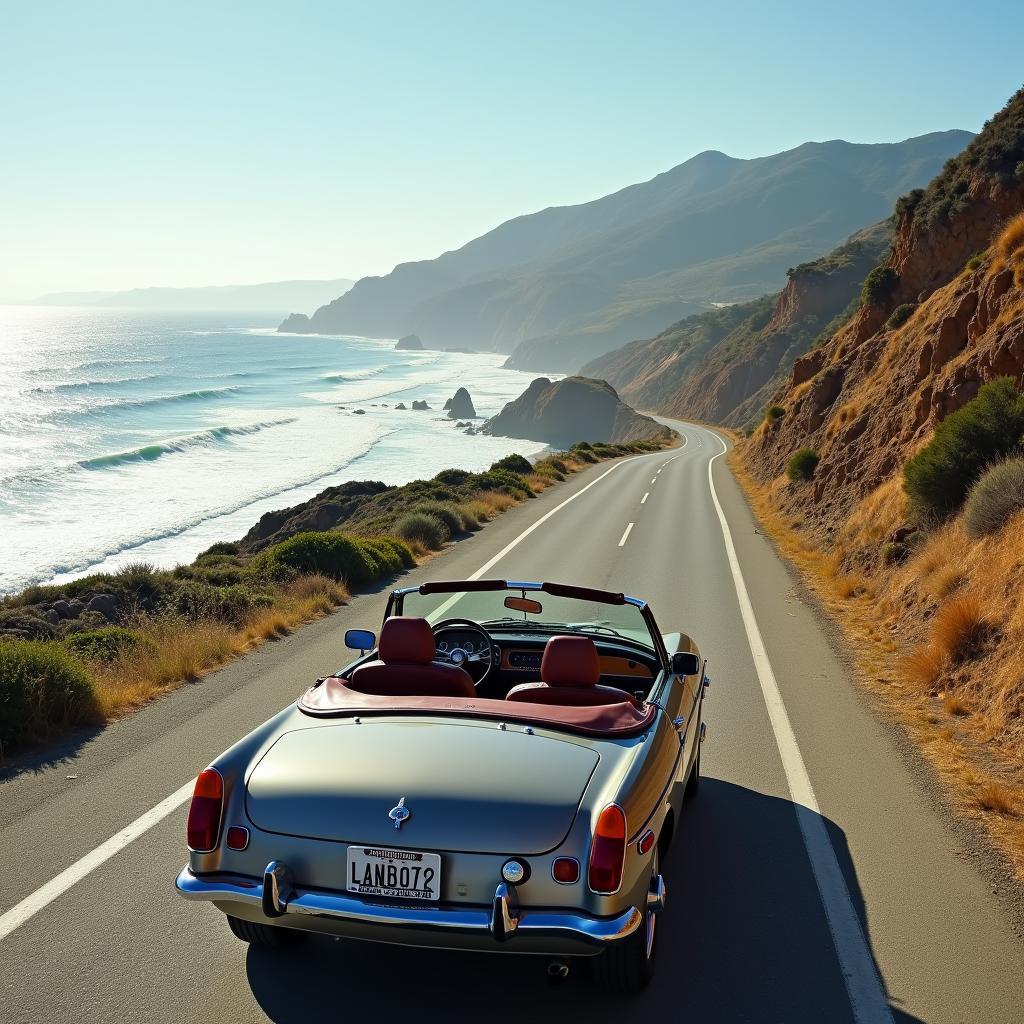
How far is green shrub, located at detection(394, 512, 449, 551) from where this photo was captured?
20.5 metres

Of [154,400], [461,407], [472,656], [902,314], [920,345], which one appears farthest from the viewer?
[461,407]

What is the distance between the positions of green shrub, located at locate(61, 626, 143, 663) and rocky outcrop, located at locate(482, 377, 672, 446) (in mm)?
94498

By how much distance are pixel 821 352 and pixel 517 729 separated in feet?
113

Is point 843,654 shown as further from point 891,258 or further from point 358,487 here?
point 358,487

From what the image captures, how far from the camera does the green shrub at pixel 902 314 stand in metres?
27.7

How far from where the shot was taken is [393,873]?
370 centimetres

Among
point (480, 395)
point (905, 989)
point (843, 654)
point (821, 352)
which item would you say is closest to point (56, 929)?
point (905, 989)

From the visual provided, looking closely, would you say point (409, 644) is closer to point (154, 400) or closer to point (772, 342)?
point (154, 400)

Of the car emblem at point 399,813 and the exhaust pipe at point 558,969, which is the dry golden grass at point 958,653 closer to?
the exhaust pipe at point 558,969

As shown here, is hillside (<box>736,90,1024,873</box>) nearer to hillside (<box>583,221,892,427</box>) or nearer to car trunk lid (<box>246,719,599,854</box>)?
car trunk lid (<box>246,719,599,854</box>)

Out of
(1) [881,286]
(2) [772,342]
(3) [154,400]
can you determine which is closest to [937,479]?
(1) [881,286]

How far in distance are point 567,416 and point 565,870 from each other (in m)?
108

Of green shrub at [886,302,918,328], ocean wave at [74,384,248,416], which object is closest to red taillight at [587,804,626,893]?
green shrub at [886,302,918,328]

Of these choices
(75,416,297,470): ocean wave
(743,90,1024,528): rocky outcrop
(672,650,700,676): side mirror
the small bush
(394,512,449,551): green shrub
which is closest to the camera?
(672,650,700,676): side mirror
